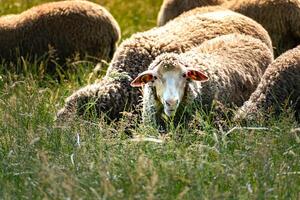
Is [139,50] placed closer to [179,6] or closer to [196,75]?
[196,75]

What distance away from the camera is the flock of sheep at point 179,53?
26.4 feet

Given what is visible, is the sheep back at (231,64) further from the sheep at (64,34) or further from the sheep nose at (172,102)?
the sheep at (64,34)

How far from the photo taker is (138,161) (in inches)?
227

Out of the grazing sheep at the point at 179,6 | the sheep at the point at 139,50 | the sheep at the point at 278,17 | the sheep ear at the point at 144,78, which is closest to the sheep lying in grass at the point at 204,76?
the sheep ear at the point at 144,78

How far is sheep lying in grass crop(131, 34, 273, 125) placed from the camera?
25.5 ft

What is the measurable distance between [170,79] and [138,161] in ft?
6.69

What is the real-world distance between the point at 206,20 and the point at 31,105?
3023 millimetres

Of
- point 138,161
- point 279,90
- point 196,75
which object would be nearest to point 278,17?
point 279,90

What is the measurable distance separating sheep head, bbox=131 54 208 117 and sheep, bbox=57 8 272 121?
0.66m

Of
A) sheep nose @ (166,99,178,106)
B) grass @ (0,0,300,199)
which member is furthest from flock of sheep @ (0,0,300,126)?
grass @ (0,0,300,199)

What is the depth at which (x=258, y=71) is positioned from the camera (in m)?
9.46

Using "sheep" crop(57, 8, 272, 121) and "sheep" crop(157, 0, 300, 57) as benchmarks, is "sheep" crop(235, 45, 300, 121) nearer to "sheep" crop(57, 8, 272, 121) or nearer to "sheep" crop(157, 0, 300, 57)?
"sheep" crop(57, 8, 272, 121)

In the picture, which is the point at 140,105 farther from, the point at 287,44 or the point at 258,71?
the point at 287,44

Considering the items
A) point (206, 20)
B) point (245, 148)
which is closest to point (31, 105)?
point (245, 148)
